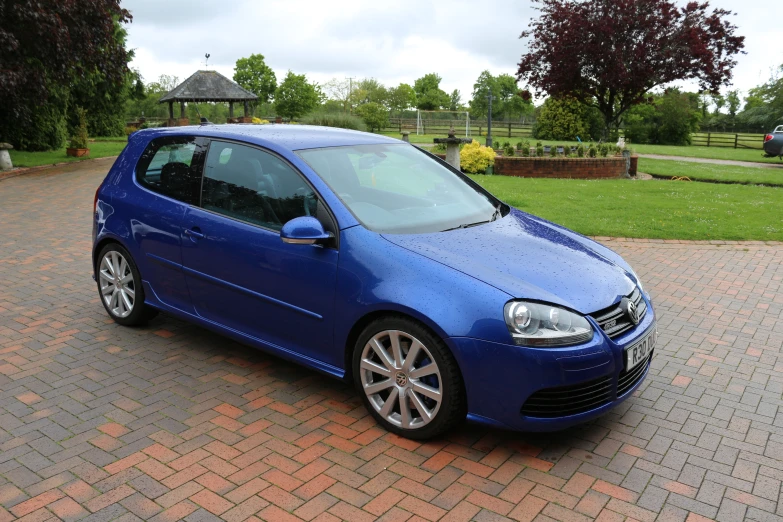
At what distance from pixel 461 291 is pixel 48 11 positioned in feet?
53.9

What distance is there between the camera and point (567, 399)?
11.1ft

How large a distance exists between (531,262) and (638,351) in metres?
0.77

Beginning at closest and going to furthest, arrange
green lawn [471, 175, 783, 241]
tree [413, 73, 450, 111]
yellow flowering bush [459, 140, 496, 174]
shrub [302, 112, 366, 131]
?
green lawn [471, 175, 783, 241] → yellow flowering bush [459, 140, 496, 174] → shrub [302, 112, 366, 131] → tree [413, 73, 450, 111]

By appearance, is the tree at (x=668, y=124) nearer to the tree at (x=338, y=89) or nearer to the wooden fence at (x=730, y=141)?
the wooden fence at (x=730, y=141)

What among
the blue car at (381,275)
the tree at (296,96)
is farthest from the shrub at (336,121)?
the blue car at (381,275)

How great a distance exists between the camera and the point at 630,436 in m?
3.78

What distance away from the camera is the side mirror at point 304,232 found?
3.76 meters

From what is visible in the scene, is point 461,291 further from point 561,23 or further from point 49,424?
point 561,23

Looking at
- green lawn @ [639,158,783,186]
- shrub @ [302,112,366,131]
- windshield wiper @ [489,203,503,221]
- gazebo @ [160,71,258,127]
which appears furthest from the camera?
gazebo @ [160,71,258,127]

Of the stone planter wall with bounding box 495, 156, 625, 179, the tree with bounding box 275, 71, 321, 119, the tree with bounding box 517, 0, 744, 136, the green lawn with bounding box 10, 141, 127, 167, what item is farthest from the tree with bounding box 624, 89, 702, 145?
the green lawn with bounding box 10, 141, 127, 167

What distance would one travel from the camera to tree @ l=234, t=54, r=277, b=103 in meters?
72.6

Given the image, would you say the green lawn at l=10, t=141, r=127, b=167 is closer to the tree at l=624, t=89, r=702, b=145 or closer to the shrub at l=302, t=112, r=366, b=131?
the shrub at l=302, t=112, r=366, b=131

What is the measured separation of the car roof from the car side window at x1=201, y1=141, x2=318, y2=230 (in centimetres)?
9

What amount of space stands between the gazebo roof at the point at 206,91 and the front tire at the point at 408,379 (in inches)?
1285
